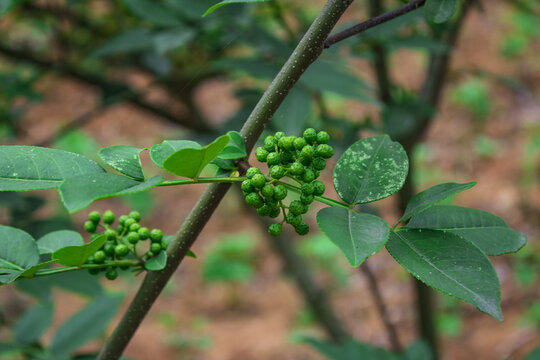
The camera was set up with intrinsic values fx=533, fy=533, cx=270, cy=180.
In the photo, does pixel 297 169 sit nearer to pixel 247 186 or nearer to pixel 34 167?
pixel 247 186

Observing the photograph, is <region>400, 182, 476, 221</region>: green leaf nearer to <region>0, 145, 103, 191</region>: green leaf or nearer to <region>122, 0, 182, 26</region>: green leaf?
<region>0, 145, 103, 191</region>: green leaf

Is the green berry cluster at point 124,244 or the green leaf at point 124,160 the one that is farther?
the green berry cluster at point 124,244

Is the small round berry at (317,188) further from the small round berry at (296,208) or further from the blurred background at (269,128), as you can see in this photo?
the blurred background at (269,128)

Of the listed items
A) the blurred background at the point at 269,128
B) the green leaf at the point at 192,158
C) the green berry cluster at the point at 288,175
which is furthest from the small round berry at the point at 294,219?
the blurred background at the point at 269,128

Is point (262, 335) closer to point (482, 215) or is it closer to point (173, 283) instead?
point (173, 283)

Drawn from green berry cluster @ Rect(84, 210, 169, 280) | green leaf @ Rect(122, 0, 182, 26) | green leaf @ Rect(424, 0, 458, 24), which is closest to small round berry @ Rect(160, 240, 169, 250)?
green berry cluster @ Rect(84, 210, 169, 280)

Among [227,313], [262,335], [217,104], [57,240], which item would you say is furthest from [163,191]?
[57,240]

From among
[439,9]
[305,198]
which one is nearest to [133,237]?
[305,198]
